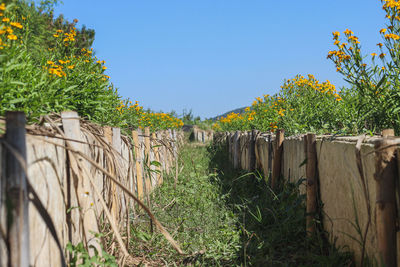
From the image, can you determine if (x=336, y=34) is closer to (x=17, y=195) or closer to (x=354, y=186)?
(x=354, y=186)

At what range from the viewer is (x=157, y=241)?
3932mm

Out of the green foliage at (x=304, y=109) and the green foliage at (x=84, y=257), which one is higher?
the green foliage at (x=304, y=109)

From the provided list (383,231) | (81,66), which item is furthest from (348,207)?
(81,66)

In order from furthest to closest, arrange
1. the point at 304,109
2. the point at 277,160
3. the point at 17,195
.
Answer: the point at 304,109, the point at 277,160, the point at 17,195

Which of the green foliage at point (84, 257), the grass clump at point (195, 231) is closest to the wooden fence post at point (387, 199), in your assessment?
the grass clump at point (195, 231)

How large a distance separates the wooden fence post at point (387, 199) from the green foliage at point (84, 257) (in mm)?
1833

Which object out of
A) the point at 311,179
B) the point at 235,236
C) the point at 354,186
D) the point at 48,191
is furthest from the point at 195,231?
the point at 48,191

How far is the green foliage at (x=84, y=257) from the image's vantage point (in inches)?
93.4

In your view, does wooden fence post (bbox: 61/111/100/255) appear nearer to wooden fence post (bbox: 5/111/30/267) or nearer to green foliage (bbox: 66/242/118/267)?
green foliage (bbox: 66/242/118/267)

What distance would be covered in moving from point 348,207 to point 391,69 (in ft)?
5.51

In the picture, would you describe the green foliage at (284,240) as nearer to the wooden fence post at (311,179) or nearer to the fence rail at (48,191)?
the wooden fence post at (311,179)

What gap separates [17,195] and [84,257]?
2.75 feet

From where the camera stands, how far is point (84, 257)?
2406 mm

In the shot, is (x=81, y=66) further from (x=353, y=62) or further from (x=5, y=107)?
(x=353, y=62)
